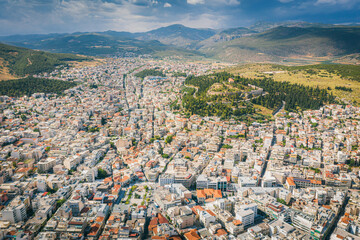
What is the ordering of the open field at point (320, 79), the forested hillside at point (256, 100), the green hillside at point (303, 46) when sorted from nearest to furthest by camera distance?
1. the forested hillside at point (256, 100)
2. the open field at point (320, 79)
3. the green hillside at point (303, 46)

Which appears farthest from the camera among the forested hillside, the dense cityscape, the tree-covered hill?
the tree-covered hill

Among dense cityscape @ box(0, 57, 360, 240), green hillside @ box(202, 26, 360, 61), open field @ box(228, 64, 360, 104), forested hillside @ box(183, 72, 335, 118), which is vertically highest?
green hillside @ box(202, 26, 360, 61)

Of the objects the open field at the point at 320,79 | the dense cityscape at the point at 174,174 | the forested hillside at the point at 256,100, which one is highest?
the open field at the point at 320,79

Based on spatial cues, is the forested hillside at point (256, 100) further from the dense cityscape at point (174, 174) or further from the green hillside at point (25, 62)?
the green hillside at point (25, 62)

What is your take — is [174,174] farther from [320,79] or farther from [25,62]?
[25,62]

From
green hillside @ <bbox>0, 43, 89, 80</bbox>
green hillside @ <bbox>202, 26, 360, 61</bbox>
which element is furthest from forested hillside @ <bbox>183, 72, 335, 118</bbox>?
green hillside @ <bbox>202, 26, 360, 61</bbox>

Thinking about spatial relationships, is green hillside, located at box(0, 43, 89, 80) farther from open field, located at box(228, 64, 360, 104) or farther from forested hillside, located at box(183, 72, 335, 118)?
open field, located at box(228, 64, 360, 104)

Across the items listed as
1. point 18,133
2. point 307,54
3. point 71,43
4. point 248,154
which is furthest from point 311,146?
point 71,43

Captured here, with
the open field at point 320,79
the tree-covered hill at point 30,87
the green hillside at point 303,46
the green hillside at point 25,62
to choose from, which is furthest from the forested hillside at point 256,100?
the green hillside at point 303,46
